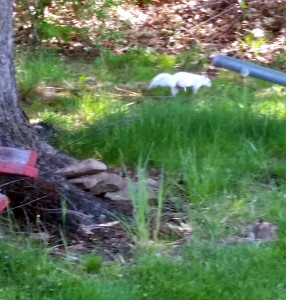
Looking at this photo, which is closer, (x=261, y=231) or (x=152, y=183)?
(x=261, y=231)

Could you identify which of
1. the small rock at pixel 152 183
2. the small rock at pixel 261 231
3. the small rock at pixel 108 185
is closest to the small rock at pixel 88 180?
the small rock at pixel 108 185

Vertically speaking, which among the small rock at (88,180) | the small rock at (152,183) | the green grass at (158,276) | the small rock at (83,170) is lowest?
the small rock at (152,183)

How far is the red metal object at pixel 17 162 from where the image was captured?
4730 mm

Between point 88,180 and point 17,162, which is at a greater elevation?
point 17,162

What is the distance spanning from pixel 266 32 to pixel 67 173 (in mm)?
5710

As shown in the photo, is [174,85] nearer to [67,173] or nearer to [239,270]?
[67,173]

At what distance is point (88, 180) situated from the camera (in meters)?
5.59

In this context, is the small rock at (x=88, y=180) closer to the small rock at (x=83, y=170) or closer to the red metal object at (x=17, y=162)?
the small rock at (x=83, y=170)

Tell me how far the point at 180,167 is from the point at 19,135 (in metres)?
1.27

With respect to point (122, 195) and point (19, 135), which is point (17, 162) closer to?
point (19, 135)

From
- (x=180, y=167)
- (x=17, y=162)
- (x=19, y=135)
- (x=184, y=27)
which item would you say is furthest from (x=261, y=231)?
(x=184, y=27)

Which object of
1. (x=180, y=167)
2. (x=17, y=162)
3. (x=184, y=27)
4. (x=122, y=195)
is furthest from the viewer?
(x=184, y=27)

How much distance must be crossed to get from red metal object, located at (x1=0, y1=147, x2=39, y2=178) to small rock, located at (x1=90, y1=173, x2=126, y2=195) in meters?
0.76

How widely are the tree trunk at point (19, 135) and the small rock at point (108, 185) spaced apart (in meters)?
0.14
